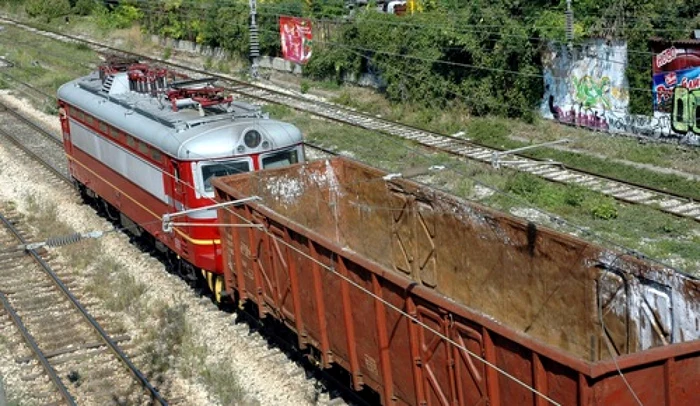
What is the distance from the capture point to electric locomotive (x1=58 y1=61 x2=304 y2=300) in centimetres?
1537

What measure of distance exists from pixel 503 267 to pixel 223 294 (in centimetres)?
547

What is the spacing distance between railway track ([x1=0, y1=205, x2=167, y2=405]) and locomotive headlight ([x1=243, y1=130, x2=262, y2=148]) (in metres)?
3.61

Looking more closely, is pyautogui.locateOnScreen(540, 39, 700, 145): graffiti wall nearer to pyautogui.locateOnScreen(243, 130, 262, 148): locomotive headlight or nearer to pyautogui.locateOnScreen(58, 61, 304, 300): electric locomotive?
pyautogui.locateOnScreen(58, 61, 304, 300): electric locomotive

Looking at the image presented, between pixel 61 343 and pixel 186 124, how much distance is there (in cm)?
402

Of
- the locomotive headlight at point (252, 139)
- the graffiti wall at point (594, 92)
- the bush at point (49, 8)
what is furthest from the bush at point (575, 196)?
the bush at point (49, 8)

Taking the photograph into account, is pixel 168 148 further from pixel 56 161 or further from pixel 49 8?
pixel 49 8

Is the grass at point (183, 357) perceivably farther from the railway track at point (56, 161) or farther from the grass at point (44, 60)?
the grass at point (44, 60)

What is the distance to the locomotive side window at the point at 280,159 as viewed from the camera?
51.5 feet

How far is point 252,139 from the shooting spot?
15.5m

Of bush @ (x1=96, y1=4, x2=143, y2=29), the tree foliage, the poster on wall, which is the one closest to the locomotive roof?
the tree foliage

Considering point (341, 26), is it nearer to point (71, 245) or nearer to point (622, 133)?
point (622, 133)

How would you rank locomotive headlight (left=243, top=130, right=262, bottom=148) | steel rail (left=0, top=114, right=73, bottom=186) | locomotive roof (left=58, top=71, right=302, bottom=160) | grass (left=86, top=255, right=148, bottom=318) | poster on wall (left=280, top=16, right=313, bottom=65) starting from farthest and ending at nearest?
poster on wall (left=280, top=16, right=313, bottom=65) → steel rail (left=0, top=114, right=73, bottom=186) → grass (left=86, top=255, right=148, bottom=318) → locomotive headlight (left=243, top=130, right=262, bottom=148) → locomotive roof (left=58, top=71, right=302, bottom=160)

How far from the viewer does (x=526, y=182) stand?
20.8 metres

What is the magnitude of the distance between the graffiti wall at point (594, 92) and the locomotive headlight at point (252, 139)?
13519 mm
